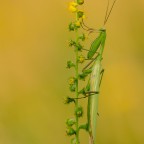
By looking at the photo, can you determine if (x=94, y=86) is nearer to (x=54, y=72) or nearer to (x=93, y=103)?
(x=93, y=103)

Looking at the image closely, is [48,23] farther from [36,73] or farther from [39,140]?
[39,140]

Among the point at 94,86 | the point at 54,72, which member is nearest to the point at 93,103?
the point at 94,86

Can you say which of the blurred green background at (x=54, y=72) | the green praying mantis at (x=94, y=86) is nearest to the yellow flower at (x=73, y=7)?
the green praying mantis at (x=94, y=86)

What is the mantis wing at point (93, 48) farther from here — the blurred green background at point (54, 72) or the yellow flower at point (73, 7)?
the blurred green background at point (54, 72)

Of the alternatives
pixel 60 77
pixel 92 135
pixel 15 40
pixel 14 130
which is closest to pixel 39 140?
pixel 14 130

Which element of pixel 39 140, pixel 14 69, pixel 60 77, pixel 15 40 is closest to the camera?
pixel 39 140
